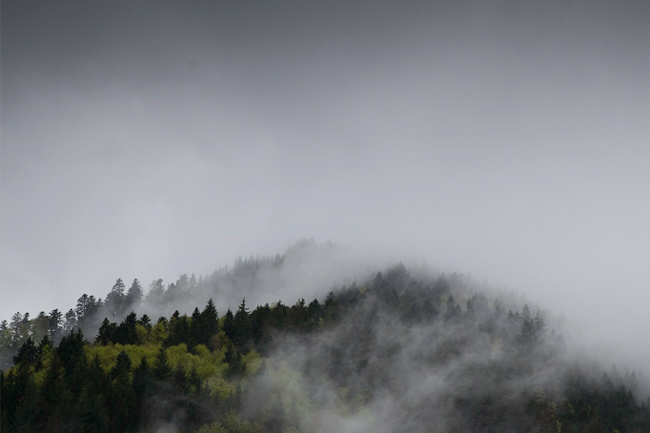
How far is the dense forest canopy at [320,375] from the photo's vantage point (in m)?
82.6

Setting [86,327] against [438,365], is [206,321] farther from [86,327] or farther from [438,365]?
[86,327]

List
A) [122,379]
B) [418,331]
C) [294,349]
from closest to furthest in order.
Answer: [122,379] → [294,349] → [418,331]

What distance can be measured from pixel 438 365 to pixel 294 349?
134 ft

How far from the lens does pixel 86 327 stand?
175875mm

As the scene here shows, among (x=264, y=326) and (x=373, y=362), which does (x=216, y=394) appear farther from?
(x=373, y=362)

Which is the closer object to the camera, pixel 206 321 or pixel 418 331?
pixel 206 321

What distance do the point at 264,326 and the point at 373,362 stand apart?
97.0 feet

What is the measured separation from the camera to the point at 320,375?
11194 centimetres

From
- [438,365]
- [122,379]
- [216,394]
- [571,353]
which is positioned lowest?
[571,353]

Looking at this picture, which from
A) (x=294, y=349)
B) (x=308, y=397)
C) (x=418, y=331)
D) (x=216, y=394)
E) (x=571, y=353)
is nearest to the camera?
(x=216, y=394)

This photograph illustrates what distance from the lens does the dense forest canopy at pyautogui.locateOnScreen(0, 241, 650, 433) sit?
8256cm

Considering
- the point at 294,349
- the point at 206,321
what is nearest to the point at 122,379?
the point at 206,321

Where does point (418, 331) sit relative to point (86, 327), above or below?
below

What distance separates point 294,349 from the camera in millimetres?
115500
